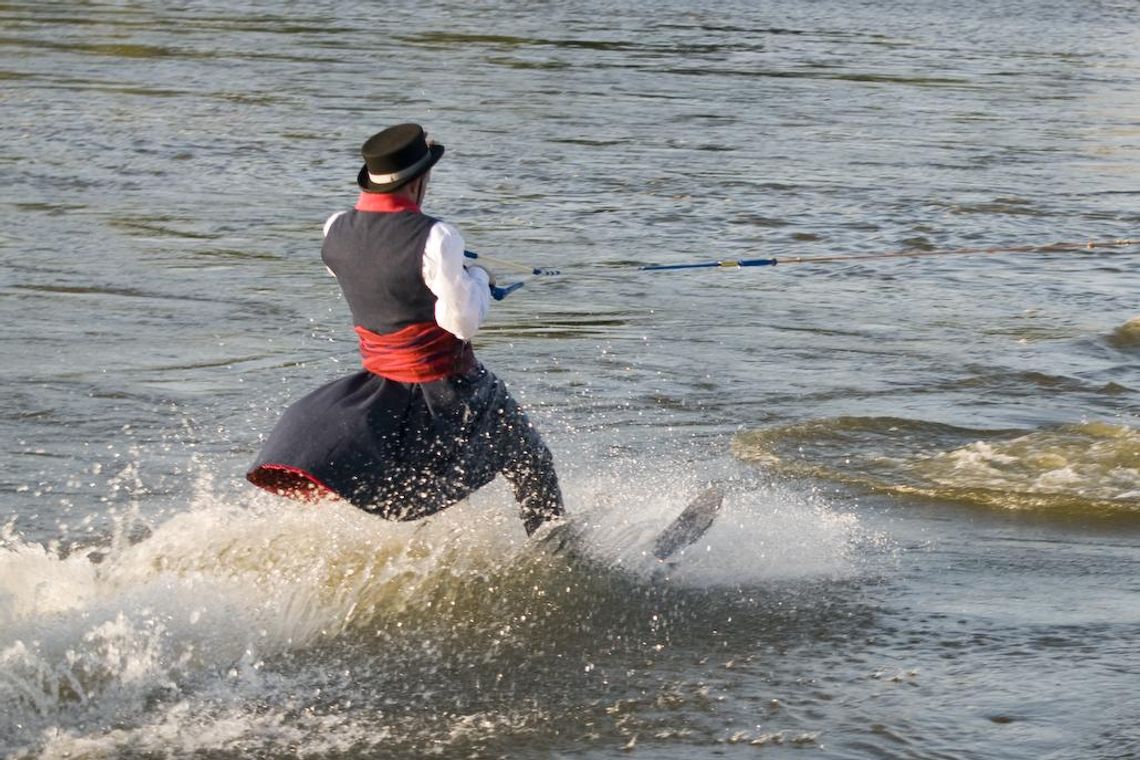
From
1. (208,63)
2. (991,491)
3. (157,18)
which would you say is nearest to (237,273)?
(991,491)

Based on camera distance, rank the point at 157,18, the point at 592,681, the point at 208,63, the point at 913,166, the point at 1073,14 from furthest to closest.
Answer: the point at 1073,14 → the point at 157,18 → the point at 208,63 → the point at 913,166 → the point at 592,681

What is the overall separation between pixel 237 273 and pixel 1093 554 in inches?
275

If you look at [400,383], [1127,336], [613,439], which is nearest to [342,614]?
[400,383]

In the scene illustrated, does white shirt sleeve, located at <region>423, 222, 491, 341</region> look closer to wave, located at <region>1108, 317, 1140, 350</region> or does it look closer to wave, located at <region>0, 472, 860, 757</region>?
wave, located at <region>0, 472, 860, 757</region>

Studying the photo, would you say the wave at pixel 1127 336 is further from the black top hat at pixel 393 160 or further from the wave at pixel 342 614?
the black top hat at pixel 393 160

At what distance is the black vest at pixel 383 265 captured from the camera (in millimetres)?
6395

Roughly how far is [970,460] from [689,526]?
200cm

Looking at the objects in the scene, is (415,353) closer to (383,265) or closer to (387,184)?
(383,265)

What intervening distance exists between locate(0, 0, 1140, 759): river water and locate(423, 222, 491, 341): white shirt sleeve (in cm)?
99

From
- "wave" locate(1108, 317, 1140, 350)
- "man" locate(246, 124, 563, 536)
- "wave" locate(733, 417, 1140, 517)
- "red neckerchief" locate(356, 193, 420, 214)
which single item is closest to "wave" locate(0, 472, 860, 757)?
"man" locate(246, 124, 563, 536)

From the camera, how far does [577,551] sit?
7211 millimetres

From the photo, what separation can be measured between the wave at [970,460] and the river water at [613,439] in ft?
0.08

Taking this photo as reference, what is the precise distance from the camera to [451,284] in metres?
6.29

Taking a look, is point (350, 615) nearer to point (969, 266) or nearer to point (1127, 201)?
point (969, 266)
